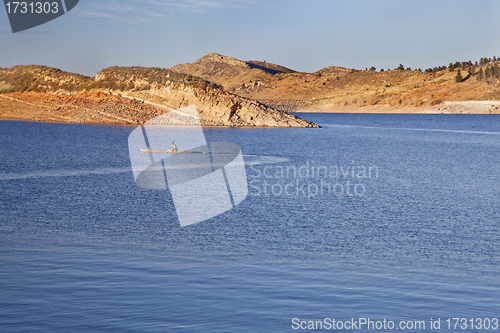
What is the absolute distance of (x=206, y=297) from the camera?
936 centimetres

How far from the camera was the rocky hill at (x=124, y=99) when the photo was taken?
6819cm

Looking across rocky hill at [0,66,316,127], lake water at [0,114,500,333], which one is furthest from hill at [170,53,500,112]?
lake water at [0,114,500,333]

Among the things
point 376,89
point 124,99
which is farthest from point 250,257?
point 376,89

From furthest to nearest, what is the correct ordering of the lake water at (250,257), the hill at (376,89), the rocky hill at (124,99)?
the hill at (376,89) < the rocky hill at (124,99) < the lake water at (250,257)

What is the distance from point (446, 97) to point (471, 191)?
114m

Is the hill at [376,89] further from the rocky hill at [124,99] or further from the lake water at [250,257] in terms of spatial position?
Result: the lake water at [250,257]

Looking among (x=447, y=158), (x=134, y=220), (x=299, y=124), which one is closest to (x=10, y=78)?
(x=299, y=124)

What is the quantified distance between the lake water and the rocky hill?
4477cm

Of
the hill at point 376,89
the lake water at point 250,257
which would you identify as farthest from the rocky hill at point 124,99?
the hill at point 376,89

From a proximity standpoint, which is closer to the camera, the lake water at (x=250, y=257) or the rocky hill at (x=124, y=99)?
the lake water at (x=250, y=257)

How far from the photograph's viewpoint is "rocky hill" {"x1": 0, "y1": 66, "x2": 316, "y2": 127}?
6819cm

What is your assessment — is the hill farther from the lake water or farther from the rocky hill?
the lake water

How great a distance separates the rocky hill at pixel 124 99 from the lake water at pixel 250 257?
147ft

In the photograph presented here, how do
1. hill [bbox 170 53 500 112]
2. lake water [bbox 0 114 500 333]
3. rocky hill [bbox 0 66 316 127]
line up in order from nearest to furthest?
lake water [bbox 0 114 500 333], rocky hill [bbox 0 66 316 127], hill [bbox 170 53 500 112]
